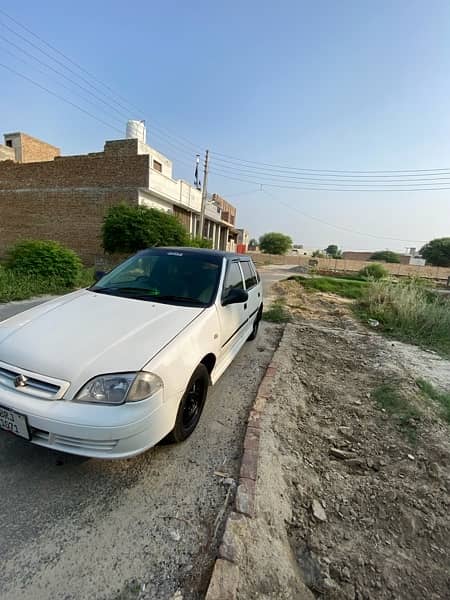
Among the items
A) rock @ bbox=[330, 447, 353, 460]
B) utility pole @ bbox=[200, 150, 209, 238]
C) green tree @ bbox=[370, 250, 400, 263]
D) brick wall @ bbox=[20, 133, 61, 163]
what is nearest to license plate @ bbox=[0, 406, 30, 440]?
rock @ bbox=[330, 447, 353, 460]

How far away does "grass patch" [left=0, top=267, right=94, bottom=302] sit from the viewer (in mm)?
7238

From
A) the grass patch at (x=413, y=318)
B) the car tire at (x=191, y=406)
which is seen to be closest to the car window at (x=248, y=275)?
the car tire at (x=191, y=406)

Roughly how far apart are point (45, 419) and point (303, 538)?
67.9 inches

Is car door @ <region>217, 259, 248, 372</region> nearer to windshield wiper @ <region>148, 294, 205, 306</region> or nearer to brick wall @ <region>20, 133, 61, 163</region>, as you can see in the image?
windshield wiper @ <region>148, 294, 205, 306</region>

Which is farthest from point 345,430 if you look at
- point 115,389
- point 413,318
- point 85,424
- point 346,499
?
point 413,318

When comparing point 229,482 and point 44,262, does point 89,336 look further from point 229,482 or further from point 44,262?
point 44,262

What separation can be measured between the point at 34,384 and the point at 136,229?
45.1 ft

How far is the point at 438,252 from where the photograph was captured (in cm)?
5219

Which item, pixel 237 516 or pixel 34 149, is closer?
pixel 237 516

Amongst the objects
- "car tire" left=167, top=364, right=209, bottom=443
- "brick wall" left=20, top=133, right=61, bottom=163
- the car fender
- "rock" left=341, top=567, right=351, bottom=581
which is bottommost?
"rock" left=341, top=567, right=351, bottom=581

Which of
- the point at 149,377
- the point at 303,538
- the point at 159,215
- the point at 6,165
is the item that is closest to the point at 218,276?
→ the point at 149,377

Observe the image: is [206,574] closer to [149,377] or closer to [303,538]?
[303,538]

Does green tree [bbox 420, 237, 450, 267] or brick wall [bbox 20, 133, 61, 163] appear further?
green tree [bbox 420, 237, 450, 267]

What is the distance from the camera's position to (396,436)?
2707 mm
